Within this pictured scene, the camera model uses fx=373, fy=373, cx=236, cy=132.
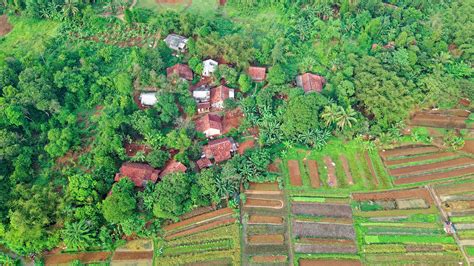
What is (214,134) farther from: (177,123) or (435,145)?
(435,145)

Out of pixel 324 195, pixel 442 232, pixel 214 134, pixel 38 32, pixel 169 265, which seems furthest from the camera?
pixel 38 32

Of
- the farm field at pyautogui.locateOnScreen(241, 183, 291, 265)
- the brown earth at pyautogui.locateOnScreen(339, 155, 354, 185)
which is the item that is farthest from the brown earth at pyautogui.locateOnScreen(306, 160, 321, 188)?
the farm field at pyautogui.locateOnScreen(241, 183, 291, 265)

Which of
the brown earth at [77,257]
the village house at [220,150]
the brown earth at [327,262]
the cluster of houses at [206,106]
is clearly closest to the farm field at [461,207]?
the brown earth at [327,262]

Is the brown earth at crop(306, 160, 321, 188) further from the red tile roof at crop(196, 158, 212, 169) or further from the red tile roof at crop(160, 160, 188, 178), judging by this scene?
the red tile roof at crop(160, 160, 188, 178)

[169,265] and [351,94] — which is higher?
[351,94]

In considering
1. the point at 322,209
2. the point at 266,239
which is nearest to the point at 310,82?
the point at 322,209

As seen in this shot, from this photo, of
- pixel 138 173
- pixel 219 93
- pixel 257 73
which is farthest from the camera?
pixel 257 73

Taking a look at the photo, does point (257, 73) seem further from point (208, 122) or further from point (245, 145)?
point (245, 145)

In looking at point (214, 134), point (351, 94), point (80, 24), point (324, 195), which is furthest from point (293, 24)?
point (80, 24)
